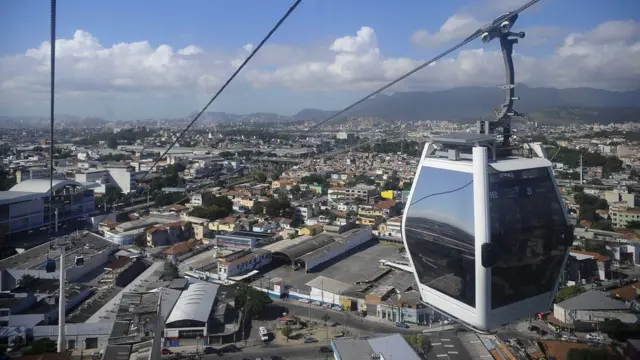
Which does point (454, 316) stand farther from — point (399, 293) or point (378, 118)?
point (378, 118)

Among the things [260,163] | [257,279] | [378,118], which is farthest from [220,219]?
[378,118]

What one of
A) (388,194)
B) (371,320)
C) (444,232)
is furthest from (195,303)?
(388,194)

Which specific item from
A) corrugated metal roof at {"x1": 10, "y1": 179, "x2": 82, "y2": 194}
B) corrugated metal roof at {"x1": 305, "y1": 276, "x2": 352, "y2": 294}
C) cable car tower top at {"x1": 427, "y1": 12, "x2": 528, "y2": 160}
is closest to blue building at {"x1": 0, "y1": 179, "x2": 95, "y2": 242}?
corrugated metal roof at {"x1": 10, "y1": 179, "x2": 82, "y2": 194}

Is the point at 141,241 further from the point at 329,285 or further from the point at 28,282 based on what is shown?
the point at 329,285

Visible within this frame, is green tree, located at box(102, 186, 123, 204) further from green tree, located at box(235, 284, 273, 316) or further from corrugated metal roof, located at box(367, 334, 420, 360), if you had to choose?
corrugated metal roof, located at box(367, 334, 420, 360)

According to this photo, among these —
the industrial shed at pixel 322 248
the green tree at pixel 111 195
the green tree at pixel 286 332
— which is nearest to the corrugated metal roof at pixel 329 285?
the industrial shed at pixel 322 248

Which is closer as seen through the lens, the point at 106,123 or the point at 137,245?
the point at 137,245
